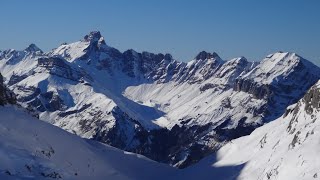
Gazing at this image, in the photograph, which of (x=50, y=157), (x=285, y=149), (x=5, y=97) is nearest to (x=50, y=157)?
(x=50, y=157)

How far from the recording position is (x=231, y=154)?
317ft

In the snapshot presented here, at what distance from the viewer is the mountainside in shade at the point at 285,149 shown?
6012 centimetres

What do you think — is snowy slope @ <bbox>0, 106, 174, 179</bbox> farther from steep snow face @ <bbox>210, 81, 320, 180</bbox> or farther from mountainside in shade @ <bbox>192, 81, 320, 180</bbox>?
steep snow face @ <bbox>210, 81, 320, 180</bbox>

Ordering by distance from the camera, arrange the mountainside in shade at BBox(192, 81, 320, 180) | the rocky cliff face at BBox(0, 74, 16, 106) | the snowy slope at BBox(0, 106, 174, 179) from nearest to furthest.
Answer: the snowy slope at BBox(0, 106, 174, 179), the mountainside in shade at BBox(192, 81, 320, 180), the rocky cliff face at BBox(0, 74, 16, 106)

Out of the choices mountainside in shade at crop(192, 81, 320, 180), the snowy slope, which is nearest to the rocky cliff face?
the snowy slope

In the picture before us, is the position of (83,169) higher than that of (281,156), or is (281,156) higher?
(281,156)

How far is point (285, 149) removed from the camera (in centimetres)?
7144

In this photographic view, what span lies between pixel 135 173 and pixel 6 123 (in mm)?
35220

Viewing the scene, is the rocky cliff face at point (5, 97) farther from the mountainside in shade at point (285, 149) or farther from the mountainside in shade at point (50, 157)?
the mountainside in shade at point (285, 149)

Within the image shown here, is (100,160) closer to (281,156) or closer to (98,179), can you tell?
(98,179)

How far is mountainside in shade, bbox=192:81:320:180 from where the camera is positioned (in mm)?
60125

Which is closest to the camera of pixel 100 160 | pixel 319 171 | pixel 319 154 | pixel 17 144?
pixel 17 144

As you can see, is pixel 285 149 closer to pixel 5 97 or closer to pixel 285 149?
pixel 285 149

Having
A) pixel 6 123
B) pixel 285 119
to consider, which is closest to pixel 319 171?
pixel 6 123
